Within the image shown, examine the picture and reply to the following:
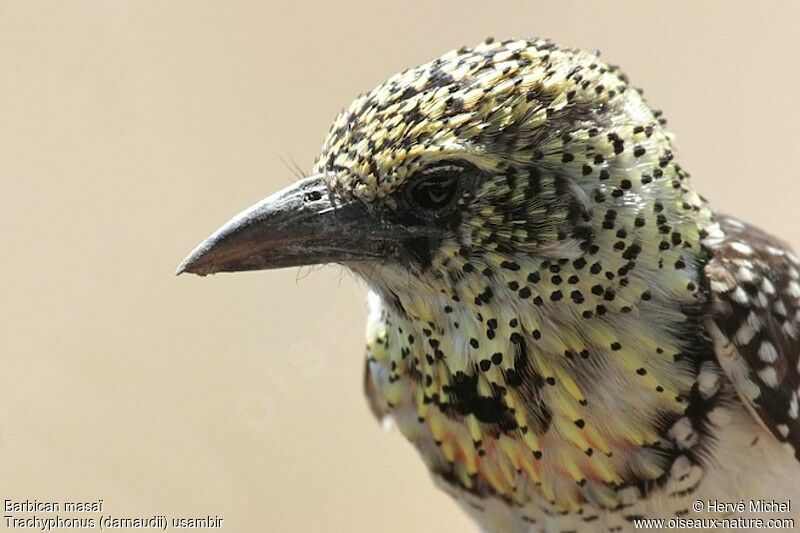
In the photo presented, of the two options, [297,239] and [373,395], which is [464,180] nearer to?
[297,239]

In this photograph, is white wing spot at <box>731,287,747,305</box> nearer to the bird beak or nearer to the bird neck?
the bird neck

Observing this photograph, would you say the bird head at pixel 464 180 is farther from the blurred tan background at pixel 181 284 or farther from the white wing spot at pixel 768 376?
the blurred tan background at pixel 181 284

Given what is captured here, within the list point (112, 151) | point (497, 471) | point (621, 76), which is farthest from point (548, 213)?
point (112, 151)
